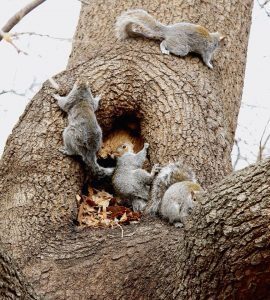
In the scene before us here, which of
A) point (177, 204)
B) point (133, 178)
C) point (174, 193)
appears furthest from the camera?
point (133, 178)

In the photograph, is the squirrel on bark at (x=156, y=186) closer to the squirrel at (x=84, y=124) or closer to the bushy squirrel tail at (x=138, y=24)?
the squirrel at (x=84, y=124)

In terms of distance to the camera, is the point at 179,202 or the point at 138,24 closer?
the point at 179,202

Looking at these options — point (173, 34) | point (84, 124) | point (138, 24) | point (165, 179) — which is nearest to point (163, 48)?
point (173, 34)

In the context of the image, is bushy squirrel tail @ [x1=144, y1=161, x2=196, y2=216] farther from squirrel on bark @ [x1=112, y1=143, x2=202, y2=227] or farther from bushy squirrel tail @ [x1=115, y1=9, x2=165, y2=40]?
bushy squirrel tail @ [x1=115, y1=9, x2=165, y2=40]

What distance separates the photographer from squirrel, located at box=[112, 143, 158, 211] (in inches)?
176

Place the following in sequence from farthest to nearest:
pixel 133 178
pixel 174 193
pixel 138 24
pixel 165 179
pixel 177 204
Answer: pixel 138 24, pixel 133 178, pixel 165 179, pixel 174 193, pixel 177 204

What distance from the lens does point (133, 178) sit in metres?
4.54

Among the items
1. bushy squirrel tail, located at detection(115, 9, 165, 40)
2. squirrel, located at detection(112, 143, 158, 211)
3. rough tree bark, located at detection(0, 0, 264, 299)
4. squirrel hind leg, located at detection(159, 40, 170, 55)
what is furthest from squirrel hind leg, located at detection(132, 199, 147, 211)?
bushy squirrel tail, located at detection(115, 9, 165, 40)

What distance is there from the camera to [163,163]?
4426 millimetres

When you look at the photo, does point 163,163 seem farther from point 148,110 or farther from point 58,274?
point 58,274

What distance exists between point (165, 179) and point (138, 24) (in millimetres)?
1345

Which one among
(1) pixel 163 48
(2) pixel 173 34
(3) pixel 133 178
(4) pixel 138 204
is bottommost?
(4) pixel 138 204

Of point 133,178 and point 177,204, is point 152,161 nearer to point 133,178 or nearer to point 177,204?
point 133,178

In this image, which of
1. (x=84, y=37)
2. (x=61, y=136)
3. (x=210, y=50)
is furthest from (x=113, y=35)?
(x=61, y=136)
